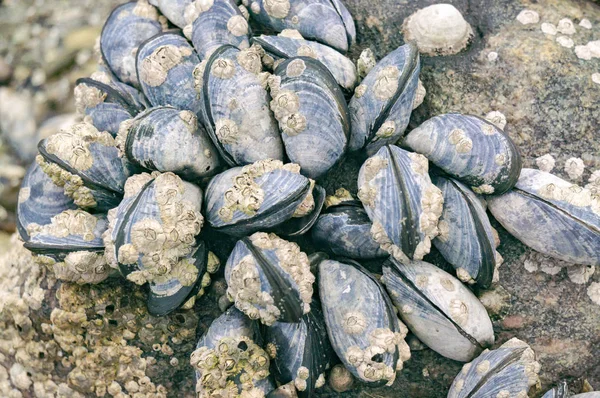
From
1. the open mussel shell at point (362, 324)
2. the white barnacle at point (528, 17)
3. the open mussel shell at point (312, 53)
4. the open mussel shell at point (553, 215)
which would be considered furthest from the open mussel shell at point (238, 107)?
the white barnacle at point (528, 17)

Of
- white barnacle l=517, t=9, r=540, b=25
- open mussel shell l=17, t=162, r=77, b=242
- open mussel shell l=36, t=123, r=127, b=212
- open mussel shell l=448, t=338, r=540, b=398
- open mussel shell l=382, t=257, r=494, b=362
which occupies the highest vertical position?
open mussel shell l=36, t=123, r=127, b=212

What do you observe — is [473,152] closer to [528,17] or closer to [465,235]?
[465,235]

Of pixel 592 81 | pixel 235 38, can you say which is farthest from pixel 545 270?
pixel 235 38

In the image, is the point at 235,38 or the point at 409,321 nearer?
the point at 409,321

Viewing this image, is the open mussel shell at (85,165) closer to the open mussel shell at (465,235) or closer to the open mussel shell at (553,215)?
the open mussel shell at (465,235)

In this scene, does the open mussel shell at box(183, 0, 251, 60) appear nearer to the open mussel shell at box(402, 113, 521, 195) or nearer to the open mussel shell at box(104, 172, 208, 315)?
the open mussel shell at box(104, 172, 208, 315)

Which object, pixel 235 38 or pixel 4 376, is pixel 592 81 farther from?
pixel 4 376

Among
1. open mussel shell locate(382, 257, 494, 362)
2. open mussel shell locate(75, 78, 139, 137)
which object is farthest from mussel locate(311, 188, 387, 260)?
open mussel shell locate(75, 78, 139, 137)
